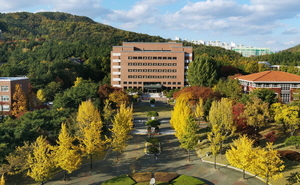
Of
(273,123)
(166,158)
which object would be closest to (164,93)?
(273,123)

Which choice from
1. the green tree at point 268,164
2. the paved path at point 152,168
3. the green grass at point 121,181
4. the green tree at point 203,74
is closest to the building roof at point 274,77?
the green tree at point 203,74

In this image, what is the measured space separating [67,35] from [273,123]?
116 metres

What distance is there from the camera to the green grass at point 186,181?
71.8 feet

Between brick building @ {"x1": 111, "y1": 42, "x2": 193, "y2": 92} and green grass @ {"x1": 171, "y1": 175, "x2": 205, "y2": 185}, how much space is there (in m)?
49.1

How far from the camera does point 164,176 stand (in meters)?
23.3

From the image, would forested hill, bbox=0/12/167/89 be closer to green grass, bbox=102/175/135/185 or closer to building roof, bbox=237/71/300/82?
green grass, bbox=102/175/135/185

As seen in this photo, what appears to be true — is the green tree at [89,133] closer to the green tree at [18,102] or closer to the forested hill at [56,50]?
the green tree at [18,102]

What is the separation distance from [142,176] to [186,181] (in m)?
3.82

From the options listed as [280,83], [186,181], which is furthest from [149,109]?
[186,181]

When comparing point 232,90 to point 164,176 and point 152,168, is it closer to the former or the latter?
point 152,168

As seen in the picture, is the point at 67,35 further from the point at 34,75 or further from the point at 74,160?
the point at 74,160

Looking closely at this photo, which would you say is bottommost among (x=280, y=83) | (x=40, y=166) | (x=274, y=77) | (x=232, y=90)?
(x=40, y=166)

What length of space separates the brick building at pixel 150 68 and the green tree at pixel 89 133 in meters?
41.8

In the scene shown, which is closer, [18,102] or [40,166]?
[40,166]
